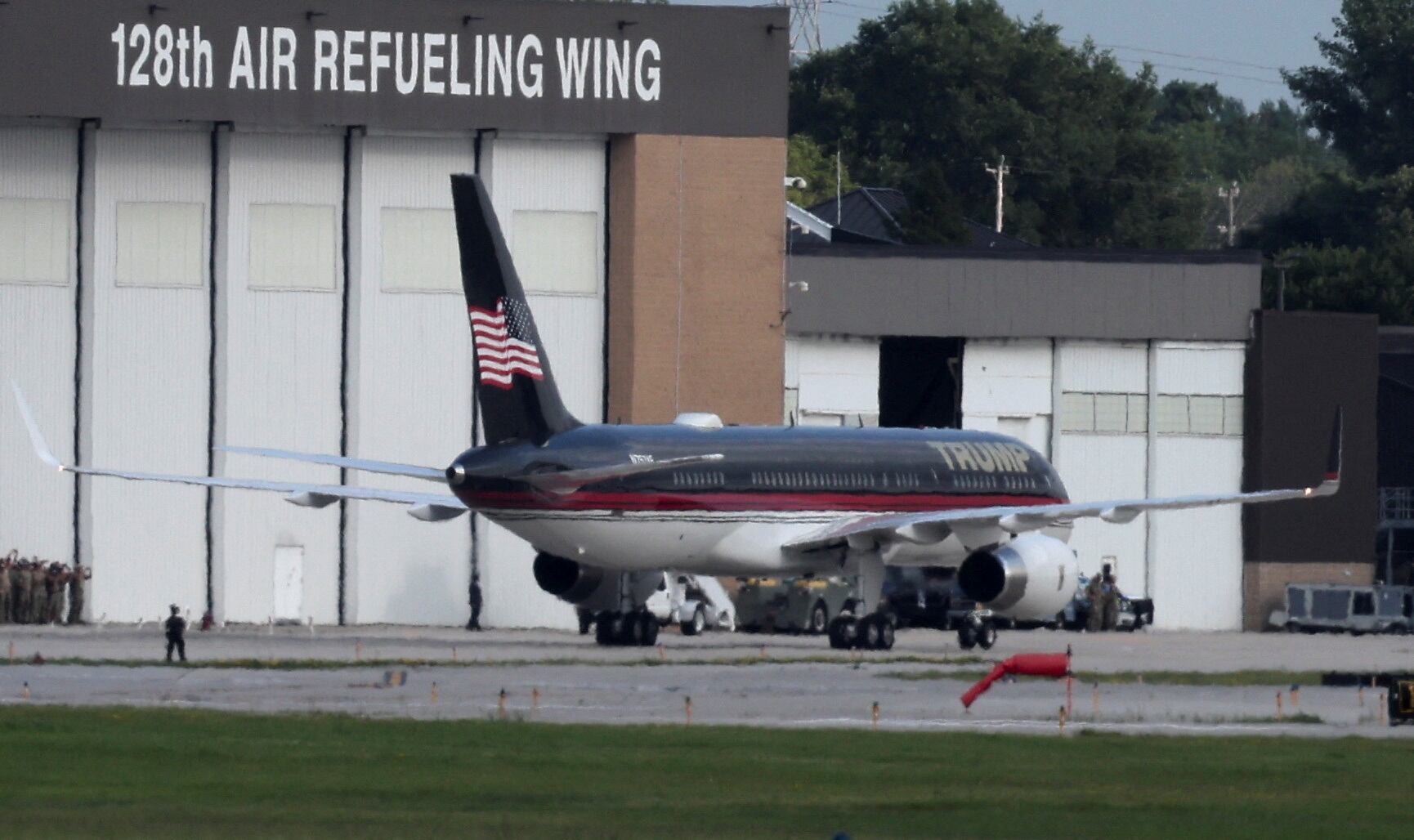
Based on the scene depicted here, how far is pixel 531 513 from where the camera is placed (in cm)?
4553

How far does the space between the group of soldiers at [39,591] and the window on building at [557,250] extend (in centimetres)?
1289

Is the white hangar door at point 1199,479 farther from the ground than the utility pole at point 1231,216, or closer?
closer

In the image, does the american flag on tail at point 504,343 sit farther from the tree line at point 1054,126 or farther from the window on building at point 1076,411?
the tree line at point 1054,126

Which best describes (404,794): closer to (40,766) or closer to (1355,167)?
(40,766)

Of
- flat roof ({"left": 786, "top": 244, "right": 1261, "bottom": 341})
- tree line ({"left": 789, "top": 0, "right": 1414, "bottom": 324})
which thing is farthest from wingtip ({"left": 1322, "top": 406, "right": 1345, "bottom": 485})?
tree line ({"left": 789, "top": 0, "right": 1414, "bottom": 324})

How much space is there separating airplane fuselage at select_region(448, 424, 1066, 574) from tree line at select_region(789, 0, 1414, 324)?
271ft

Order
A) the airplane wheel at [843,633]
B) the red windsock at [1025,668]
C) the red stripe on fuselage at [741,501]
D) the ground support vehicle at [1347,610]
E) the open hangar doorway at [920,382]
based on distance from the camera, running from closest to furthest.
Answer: the red windsock at [1025,668]
the red stripe on fuselage at [741,501]
the airplane wheel at [843,633]
the ground support vehicle at [1347,610]
the open hangar doorway at [920,382]

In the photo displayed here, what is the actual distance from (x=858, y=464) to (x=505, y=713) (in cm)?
2000

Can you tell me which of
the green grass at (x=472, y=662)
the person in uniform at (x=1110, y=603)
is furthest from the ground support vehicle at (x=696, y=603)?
the green grass at (x=472, y=662)

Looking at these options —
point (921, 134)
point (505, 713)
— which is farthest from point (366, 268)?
point (921, 134)

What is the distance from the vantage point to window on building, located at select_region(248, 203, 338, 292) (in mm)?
61719

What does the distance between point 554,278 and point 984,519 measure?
18.2 metres

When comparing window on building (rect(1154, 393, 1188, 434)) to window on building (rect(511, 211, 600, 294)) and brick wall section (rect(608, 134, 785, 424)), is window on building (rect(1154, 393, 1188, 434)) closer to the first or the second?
brick wall section (rect(608, 134, 785, 424))

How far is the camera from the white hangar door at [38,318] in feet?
199
